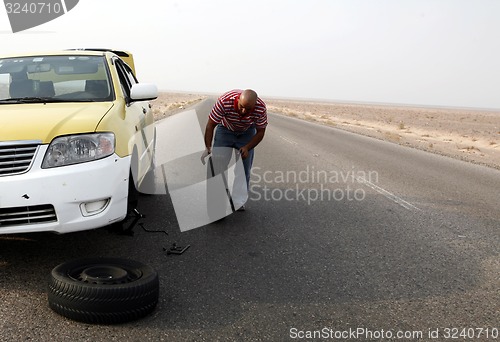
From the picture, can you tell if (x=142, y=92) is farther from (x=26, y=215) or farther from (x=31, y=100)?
(x=26, y=215)

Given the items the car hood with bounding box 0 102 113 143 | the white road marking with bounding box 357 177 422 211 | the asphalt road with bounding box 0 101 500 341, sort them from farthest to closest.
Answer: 1. the white road marking with bounding box 357 177 422 211
2. the car hood with bounding box 0 102 113 143
3. the asphalt road with bounding box 0 101 500 341

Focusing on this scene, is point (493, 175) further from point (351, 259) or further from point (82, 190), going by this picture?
point (82, 190)

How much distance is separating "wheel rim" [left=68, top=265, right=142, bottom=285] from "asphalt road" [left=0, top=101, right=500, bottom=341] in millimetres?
306

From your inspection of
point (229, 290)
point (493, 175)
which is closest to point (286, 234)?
point (229, 290)

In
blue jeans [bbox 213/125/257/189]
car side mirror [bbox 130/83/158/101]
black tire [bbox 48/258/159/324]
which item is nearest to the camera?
black tire [bbox 48/258/159/324]

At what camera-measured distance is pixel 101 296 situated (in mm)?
3051

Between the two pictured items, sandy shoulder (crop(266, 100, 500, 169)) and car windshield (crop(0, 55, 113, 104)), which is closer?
car windshield (crop(0, 55, 113, 104))

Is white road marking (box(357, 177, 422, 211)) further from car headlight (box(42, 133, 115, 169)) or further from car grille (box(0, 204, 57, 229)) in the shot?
car grille (box(0, 204, 57, 229))

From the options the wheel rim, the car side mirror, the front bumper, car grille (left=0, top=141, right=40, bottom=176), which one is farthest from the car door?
the wheel rim

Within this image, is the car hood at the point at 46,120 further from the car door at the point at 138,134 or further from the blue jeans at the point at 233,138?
the blue jeans at the point at 233,138

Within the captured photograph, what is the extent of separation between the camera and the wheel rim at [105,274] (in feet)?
10.8

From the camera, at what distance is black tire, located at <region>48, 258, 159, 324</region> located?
306 cm

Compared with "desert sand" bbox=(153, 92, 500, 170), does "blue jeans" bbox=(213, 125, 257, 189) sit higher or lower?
higher

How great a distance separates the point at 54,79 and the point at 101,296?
3.09m
